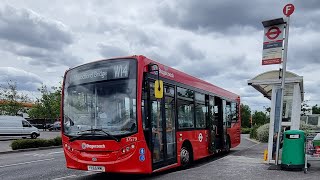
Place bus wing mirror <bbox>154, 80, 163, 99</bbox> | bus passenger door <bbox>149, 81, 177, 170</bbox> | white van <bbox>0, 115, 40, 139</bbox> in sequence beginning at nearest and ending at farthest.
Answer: bus wing mirror <bbox>154, 80, 163, 99</bbox>, bus passenger door <bbox>149, 81, 177, 170</bbox>, white van <bbox>0, 115, 40, 139</bbox>

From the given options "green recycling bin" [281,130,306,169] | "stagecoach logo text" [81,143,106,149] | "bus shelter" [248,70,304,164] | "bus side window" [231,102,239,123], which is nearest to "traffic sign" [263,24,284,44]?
"bus shelter" [248,70,304,164]

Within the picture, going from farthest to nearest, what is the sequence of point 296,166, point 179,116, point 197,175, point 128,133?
point 179,116, point 296,166, point 197,175, point 128,133

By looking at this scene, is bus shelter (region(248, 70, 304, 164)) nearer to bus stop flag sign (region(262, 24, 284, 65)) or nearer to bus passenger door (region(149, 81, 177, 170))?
bus stop flag sign (region(262, 24, 284, 65))

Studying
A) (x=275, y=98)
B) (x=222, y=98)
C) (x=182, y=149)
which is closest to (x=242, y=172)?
(x=182, y=149)

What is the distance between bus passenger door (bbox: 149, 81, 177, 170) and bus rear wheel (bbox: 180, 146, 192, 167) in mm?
711

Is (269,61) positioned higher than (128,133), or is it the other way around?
(269,61)

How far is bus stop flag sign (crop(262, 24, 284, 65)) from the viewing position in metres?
11.2

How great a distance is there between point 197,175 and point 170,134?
148 centimetres

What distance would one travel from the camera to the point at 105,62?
31.6 feet

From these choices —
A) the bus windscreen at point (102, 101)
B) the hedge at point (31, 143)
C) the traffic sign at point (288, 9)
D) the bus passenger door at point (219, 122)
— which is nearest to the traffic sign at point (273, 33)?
the traffic sign at point (288, 9)

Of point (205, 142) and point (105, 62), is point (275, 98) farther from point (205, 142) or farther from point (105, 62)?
point (105, 62)

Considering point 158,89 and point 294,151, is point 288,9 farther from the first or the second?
point 158,89

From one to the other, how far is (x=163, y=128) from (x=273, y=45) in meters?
4.51

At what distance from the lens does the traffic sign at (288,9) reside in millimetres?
10914
